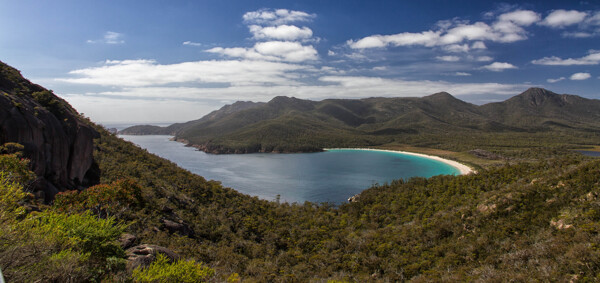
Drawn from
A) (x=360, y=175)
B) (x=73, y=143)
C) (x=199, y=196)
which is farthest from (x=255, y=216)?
(x=360, y=175)

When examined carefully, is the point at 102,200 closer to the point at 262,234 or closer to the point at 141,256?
the point at 141,256

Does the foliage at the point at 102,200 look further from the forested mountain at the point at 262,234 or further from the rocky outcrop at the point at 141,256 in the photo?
the rocky outcrop at the point at 141,256

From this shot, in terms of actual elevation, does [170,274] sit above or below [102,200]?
above

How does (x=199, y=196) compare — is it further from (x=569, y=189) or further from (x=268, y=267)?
(x=569, y=189)

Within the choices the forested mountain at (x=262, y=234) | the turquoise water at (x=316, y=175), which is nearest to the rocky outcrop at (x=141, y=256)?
the forested mountain at (x=262, y=234)

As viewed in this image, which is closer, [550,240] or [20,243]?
[20,243]

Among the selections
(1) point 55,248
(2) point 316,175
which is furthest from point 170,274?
(2) point 316,175

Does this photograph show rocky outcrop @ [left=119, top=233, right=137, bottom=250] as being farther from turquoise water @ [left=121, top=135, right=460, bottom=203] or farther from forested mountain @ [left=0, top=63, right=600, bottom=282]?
turquoise water @ [left=121, top=135, right=460, bottom=203]
